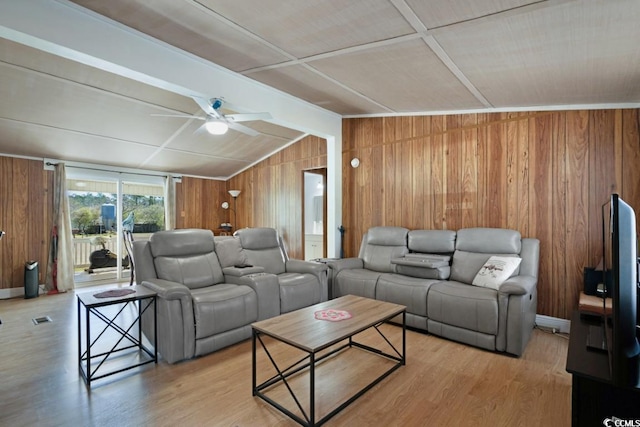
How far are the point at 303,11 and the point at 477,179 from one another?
2.87m

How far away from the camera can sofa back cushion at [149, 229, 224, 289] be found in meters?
3.25

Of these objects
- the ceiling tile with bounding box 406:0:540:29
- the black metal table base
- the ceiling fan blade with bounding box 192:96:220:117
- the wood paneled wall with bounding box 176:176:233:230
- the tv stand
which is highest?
the ceiling tile with bounding box 406:0:540:29

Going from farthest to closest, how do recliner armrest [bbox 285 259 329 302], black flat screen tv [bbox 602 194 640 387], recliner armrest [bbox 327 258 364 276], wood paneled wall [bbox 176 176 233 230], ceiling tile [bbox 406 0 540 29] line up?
wood paneled wall [bbox 176 176 233 230] → recliner armrest [bbox 327 258 364 276] → recliner armrest [bbox 285 259 329 302] → ceiling tile [bbox 406 0 540 29] → black flat screen tv [bbox 602 194 640 387]

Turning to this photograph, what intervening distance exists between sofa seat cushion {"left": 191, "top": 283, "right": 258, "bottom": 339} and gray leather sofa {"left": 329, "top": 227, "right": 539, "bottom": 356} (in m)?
1.30

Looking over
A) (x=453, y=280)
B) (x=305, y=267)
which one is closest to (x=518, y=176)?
(x=453, y=280)

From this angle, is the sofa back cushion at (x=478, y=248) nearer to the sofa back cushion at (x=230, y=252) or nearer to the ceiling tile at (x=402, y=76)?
the ceiling tile at (x=402, y=76)

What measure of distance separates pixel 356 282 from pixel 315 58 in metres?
2.47

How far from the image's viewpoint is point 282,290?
355 centimetres

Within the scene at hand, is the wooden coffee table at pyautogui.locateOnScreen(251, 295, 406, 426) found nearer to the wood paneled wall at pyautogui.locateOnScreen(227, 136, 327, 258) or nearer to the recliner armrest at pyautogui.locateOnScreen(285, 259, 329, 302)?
the recliner armrest at pyautogui.locateOnScreen(285, 259, 329, 302)

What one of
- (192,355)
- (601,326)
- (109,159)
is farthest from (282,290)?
(109,159)

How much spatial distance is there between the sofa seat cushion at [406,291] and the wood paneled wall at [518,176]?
1.07 meters

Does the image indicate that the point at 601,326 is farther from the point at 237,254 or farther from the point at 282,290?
the point at 237,254

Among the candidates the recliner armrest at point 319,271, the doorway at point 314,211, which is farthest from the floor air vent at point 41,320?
the doorway at point 314,211

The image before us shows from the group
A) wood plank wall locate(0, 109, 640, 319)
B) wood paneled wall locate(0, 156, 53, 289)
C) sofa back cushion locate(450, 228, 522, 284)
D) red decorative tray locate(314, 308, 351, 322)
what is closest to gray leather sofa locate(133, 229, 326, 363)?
red decorative tray locate(314, 308, 351, 322)
